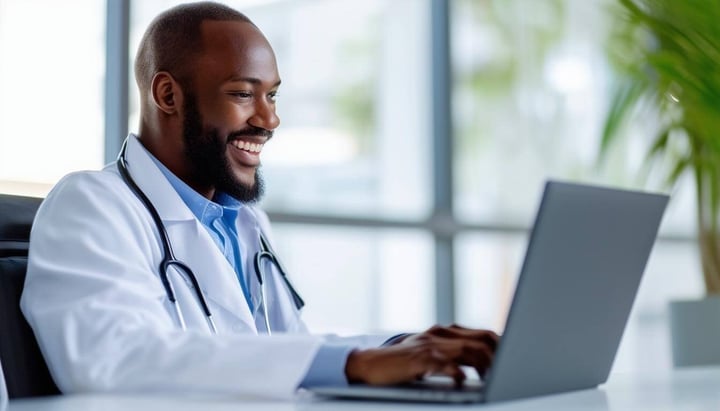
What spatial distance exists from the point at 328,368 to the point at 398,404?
137mm

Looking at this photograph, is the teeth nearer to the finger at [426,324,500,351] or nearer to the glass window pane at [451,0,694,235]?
the finger at [426,324,500,351]

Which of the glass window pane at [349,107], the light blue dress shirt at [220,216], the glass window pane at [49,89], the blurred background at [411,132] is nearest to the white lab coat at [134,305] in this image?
the light blue dress shirt at [220,216]

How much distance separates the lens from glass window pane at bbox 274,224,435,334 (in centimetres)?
399

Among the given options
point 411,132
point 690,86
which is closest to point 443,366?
point 690,86

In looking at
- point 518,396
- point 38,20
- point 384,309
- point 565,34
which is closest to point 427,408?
point 518,396

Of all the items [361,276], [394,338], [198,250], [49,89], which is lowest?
[361,276]

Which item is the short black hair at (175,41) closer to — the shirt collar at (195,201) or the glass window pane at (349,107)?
the shirt collar at (195,201)

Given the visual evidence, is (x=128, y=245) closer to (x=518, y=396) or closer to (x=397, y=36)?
(x=518, y=396)

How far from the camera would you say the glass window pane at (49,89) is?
300 cm

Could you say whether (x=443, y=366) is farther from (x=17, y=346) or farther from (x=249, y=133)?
(x=249, y=133)

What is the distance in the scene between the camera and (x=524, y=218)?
4641 millimetres

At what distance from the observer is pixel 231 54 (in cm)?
186

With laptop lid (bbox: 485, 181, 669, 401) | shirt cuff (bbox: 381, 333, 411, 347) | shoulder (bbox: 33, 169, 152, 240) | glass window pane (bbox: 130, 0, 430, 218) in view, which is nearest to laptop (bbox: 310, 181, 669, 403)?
laptop lid (bbox: 485, 181, 669, 401)

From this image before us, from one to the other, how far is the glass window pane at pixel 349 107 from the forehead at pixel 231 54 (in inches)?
72.8
